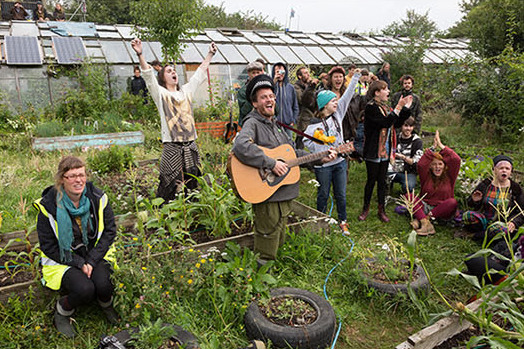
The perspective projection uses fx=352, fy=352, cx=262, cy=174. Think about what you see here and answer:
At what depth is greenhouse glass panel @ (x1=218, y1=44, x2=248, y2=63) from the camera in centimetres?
1295

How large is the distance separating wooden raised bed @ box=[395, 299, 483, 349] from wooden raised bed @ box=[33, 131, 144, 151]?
21.7 feet

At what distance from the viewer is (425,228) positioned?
4984 mm

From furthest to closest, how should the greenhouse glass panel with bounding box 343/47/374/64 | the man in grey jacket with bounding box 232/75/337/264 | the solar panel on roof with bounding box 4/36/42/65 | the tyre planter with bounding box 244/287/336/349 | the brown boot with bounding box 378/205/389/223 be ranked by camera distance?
the greenhouse glass panel with bounding box 343/47/374/64
the solar panel on roof with bounding box 4/36/42/65
the brown boot with bounding box 378/205/389/223
the man in grey jacket with bounding box 232/75/337/264
the tyre planter with bounding box 244/287/336/349

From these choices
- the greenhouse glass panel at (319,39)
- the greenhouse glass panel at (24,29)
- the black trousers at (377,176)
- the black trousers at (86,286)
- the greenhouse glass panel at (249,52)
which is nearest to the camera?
the black trousers at (86,286)

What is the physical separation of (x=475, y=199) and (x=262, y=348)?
3.68m

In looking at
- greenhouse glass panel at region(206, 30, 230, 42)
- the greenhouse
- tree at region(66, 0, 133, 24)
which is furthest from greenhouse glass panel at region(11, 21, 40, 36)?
tree at region(66, 0, 133, 24)

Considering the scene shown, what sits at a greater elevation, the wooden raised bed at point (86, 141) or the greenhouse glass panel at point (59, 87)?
the greenhouse glass panel at point (59, 87)

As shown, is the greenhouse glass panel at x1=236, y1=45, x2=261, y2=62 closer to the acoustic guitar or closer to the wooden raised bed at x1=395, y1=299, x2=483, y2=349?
the acoustic guitar

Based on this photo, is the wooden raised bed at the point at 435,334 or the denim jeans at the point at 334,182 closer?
the wooden raised bed at the point at 435,334

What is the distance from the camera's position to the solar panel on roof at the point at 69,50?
10.7 meters

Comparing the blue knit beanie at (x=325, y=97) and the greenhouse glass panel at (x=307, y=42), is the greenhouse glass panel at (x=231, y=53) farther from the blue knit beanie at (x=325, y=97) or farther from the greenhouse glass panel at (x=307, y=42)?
the blue knit beanie at (x=325, y=97)

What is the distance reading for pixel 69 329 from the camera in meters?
2.84

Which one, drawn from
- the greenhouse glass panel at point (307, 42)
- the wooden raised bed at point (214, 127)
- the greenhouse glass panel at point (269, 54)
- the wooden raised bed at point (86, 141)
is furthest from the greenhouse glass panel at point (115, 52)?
the greenhouse glass panel at point (307, 42)

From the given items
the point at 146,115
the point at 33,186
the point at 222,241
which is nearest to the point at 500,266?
the point at 222,241
